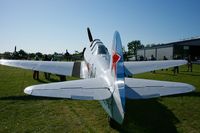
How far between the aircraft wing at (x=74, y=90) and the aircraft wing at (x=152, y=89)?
542mm

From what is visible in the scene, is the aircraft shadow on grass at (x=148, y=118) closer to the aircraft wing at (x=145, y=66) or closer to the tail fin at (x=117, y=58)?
the tail fin at (x=117, y=58)

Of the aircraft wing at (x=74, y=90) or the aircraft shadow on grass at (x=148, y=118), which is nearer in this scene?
the aircraft wing at (x=74, y=90)

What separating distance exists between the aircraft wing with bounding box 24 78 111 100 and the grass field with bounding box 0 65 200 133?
1281mm

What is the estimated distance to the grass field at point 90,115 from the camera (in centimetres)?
614

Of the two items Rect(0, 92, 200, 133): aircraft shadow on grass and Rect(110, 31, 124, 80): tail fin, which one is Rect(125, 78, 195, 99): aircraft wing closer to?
Rect(110, 31, 124, 80): tail fin

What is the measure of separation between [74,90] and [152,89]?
5.82 feet

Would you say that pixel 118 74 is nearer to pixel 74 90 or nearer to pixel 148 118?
pixel 74 90

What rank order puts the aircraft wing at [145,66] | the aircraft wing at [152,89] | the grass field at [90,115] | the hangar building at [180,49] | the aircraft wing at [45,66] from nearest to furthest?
the aircraft wing at [152,89]
the grass field at [90,115]
the aircraft wing at [145,66]
the aircraft wing at [45,66]
the hangar building at [180,49]

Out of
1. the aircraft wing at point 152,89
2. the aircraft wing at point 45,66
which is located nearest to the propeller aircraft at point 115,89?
the aircraft wing at point 152,89

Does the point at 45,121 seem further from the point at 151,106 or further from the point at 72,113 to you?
the point at 151,106

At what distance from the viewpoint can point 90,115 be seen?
24.3 feet

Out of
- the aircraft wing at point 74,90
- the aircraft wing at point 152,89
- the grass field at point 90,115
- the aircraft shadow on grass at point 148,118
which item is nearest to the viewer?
the aircraft wing at point 74,90

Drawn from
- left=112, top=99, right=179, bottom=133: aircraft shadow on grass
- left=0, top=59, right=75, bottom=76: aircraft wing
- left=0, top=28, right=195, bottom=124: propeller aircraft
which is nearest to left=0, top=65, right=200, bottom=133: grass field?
left=112, top=99, right=179, bottom=133: aircraft shadow on grass

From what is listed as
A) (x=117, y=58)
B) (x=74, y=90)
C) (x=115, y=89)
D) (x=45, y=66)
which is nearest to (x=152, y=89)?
(x=115, y=89)
